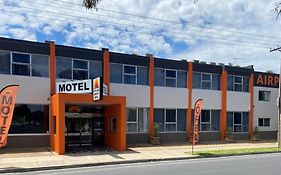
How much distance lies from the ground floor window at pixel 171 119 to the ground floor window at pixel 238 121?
4914 mm

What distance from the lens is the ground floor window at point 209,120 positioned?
3041cm

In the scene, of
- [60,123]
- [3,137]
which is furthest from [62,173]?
[60,123]

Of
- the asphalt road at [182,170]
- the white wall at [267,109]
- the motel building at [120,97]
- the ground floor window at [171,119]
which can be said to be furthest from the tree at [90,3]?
the white wall at [267,109]

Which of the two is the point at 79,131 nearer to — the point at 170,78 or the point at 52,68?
the point at 52,68

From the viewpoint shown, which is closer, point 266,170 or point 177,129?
point 266,170

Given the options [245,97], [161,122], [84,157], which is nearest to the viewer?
[84,157]

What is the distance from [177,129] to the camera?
2902 centimetres

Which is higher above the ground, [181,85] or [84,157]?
[181,85]

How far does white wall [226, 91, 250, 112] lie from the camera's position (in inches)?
1254

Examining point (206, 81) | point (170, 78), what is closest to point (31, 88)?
point (170, 78)

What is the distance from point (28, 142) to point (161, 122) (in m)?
9.85

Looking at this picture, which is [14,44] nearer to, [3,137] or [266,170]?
[3,137]

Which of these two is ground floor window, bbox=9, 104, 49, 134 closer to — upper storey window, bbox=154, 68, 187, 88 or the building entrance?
the building entrance

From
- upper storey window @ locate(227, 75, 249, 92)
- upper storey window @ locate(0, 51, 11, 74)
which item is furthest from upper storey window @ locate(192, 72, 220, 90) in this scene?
upper storey window @ locate(0, 51, 11, 74)
